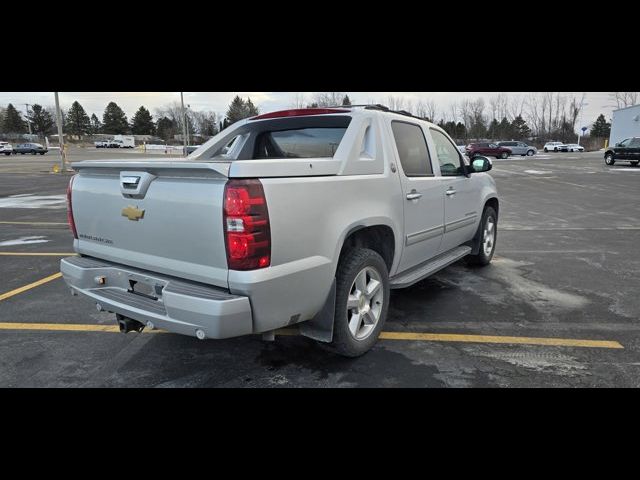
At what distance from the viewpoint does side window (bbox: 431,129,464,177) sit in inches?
188

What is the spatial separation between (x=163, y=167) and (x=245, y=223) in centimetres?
71

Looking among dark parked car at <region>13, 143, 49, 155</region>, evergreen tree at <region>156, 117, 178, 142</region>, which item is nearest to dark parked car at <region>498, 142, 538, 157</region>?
dark parked car at <region>13, 143, 49, 155</region>

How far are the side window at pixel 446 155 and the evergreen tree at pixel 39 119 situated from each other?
115 m

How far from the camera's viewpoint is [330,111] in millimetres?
4203

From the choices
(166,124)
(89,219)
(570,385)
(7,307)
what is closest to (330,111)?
(89,219)

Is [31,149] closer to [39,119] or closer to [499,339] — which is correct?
[39,119]

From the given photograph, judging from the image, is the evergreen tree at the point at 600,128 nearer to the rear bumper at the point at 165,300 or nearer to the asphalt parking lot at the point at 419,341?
the asphalt parking lot at the point at 419,341

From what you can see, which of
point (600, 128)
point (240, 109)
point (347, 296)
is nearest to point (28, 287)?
point (347, 296)

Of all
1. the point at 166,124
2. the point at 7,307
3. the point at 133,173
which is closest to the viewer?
the point at 133,173

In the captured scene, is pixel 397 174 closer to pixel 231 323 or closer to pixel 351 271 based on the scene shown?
pixel 351 271

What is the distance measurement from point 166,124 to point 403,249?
370 feet

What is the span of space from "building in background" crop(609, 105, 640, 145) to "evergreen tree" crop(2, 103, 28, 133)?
4324 inches

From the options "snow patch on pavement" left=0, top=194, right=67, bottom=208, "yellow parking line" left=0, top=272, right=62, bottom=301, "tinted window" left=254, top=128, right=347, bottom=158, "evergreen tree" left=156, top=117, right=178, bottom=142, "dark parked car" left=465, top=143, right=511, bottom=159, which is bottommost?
"yellow parking line" left=0, top=272, right=62, bottom=301

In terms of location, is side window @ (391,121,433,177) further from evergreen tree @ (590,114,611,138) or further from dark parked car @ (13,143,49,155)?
evergreen tree @ (590,114,611,138)
